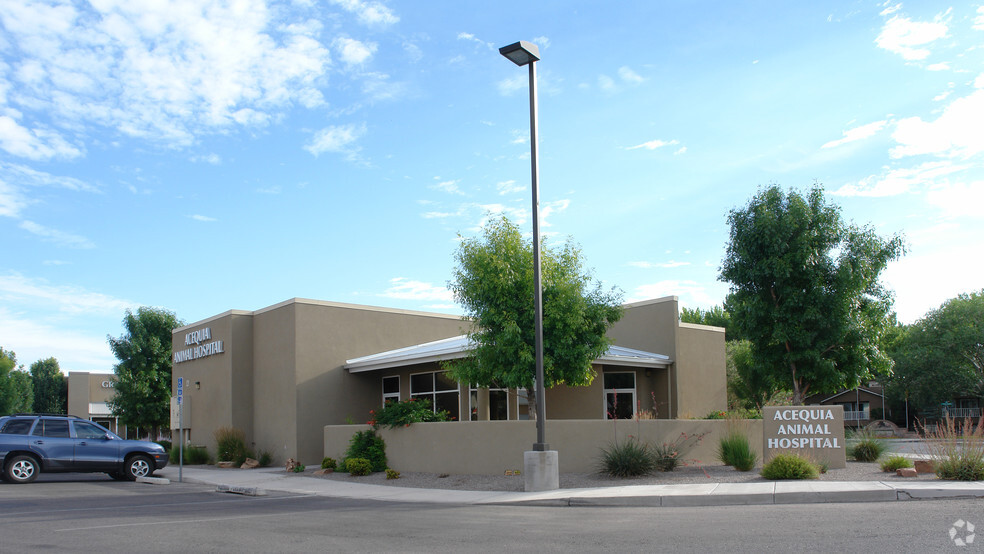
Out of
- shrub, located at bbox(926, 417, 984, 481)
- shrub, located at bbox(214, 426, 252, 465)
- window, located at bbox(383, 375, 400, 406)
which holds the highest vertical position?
window, located at bbox(383, 375, 400, 406)

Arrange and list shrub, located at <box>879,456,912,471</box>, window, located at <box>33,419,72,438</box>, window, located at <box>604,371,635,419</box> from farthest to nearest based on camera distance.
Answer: window, located at <box>604,371,635,419</box>, window, located at <box>33,419,72,438</box>, shrub, located at <box>879,456,912,471</box>

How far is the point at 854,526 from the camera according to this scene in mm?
9562

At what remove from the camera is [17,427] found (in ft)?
67.1

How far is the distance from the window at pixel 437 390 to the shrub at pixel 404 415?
3.98 m

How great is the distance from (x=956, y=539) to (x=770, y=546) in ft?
6.58

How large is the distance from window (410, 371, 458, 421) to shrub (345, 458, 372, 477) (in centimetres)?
478

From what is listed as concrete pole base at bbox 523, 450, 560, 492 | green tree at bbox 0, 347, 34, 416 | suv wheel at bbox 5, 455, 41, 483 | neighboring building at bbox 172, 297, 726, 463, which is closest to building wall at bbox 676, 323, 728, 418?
neighboring building at bbox 172, 297, 726, 463

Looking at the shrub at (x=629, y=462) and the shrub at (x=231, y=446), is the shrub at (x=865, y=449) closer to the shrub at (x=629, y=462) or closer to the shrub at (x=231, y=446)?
the shrub at (x=629, y=462)

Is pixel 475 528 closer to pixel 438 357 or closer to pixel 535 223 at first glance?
pixel 535 223

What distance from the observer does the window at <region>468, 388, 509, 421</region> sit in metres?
25.0

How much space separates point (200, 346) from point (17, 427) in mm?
10428

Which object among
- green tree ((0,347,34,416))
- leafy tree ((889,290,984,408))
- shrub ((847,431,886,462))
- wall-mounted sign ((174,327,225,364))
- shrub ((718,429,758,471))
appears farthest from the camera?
green tree ((0,347,34,416))

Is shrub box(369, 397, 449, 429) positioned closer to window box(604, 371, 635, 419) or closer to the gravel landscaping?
the gravel landscaping

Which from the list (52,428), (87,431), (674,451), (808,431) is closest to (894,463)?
(808,431)
